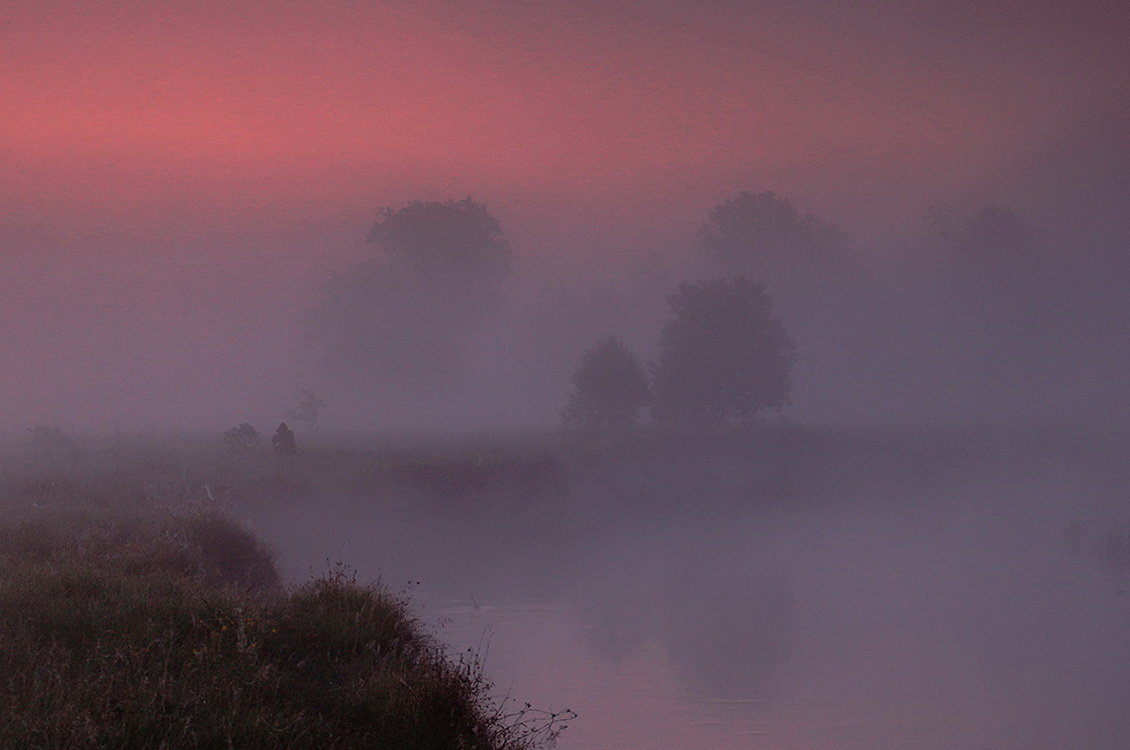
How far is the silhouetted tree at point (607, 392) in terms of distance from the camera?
213 feet

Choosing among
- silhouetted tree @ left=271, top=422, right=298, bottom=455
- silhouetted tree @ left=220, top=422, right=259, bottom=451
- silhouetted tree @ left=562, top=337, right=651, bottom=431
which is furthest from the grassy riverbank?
silhouetted tree @ left=562, top=337, right=651, bottom=431

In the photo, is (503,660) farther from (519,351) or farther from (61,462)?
(519,351)

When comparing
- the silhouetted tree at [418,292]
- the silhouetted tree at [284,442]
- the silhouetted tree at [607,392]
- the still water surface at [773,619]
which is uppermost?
the silhouetted tree at [418,292]

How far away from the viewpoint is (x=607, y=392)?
64.9 m

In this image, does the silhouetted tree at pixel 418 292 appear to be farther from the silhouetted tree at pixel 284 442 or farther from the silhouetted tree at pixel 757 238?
the silhouetted tree at pixel 284 442

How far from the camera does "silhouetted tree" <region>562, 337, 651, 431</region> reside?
213 feet

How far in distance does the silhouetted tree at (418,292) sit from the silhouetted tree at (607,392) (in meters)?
32.0

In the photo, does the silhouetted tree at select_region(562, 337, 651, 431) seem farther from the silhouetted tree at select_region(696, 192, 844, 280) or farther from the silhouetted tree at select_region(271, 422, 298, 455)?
the silhouetted tree at select_region(696, 192, 844, 280)

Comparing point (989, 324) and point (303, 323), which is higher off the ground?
point (989, 324)

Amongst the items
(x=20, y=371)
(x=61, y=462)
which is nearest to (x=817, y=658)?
(x=61, y=462)

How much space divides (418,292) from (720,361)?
41706 mm

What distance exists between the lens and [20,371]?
406 ft

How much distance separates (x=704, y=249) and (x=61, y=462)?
78034mm

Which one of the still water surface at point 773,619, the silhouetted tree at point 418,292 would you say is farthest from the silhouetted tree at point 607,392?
the silhouetted tree at point 418,292
